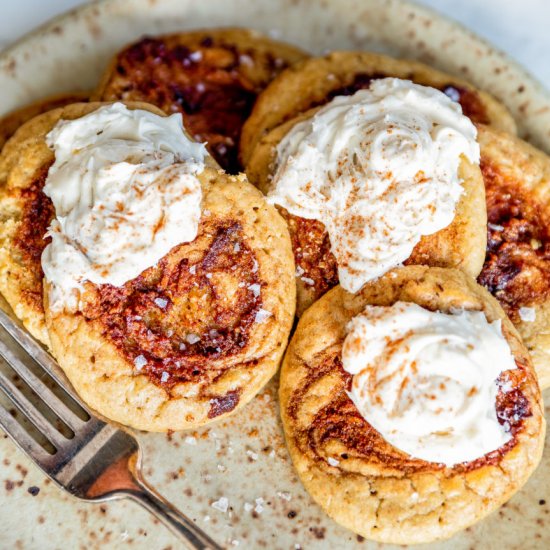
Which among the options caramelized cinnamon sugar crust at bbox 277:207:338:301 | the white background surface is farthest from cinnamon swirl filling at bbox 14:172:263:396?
the white background surface

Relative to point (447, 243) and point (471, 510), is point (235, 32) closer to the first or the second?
point (447, 243)

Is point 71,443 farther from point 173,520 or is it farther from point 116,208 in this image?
point 116,208

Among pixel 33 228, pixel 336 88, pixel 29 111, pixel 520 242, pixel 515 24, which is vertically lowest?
pixel 520 242

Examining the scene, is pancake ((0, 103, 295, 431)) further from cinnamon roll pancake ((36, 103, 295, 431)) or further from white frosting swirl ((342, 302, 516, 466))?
white frosting swirl ((342, 302, 516, 466))

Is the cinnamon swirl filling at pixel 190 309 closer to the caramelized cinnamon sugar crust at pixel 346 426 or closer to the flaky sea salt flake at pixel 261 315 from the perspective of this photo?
the flaky sea salt flake at pixel 261 315

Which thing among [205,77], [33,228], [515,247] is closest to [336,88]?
[205,77]

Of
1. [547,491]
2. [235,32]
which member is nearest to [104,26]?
[235,32]
